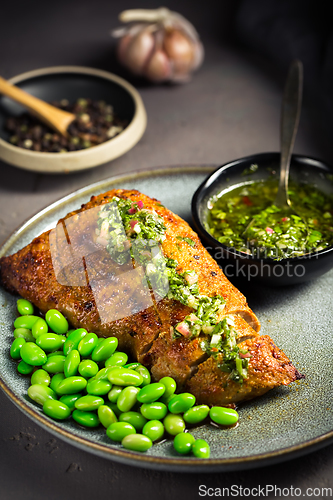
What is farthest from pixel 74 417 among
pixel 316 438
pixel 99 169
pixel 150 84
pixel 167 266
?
pixel 150 84

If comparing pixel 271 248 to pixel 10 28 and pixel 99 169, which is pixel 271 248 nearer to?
pixel 99 169

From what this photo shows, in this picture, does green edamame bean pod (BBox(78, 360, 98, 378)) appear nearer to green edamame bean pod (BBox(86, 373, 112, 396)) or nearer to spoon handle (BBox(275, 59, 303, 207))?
green edamame bean pod (BBox(86, 373, 112, 396))

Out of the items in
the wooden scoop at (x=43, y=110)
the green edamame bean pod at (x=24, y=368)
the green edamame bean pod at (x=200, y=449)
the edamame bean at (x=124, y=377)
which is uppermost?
the wooden scoop at (x=43, y=110)

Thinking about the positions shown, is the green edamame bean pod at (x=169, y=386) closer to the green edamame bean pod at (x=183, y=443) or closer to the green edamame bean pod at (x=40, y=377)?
the green edamame bean pod at (x=183, y=443)

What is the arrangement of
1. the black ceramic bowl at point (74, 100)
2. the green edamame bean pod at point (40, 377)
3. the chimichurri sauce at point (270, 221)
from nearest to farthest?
1. the green edamame bean pod at point (40, 377)
2. the chimichurri sauce at point (270, 221)
3. the black ceramic bowl at point (74, 100)

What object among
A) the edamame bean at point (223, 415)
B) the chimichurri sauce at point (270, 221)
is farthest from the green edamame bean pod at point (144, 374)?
the chimichurri sauce at point (270, 221)

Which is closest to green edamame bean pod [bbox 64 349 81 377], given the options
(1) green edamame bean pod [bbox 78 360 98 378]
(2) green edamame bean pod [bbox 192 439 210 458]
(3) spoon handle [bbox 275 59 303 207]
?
(1) green edamame bean pod [bbox 78 360 98 378]
